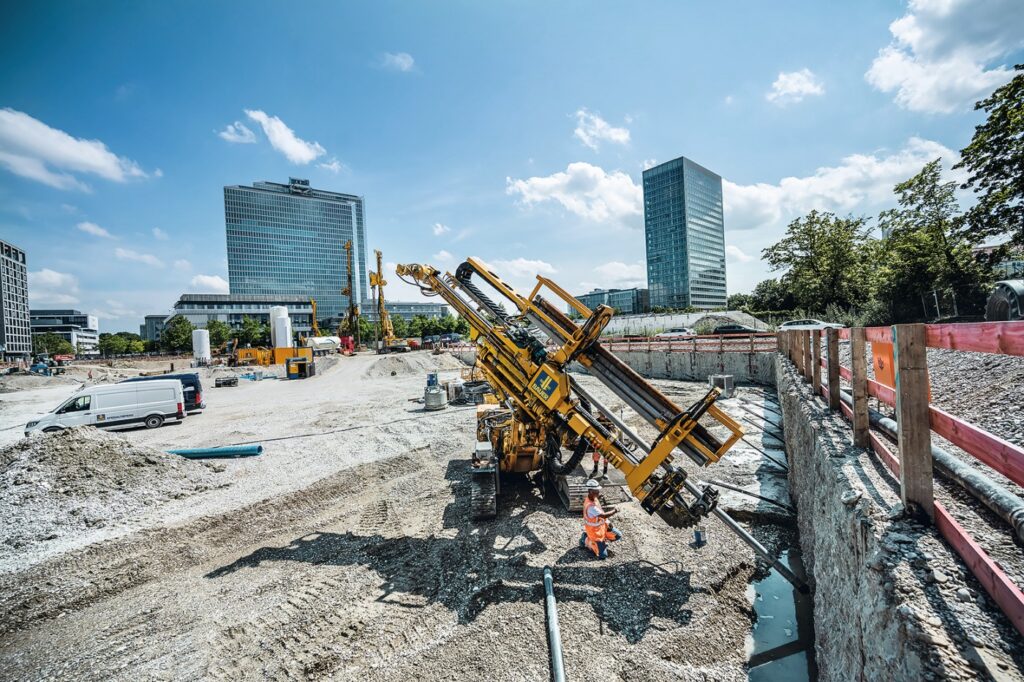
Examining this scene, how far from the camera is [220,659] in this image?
4.79 m

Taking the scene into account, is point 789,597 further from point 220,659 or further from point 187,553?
point 187,553

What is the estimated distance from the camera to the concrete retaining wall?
64.8 ft

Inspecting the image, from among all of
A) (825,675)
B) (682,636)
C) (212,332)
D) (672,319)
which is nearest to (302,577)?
(682,636)

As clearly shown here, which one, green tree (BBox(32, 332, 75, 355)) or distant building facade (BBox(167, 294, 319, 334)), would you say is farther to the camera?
distant building facade (BBox(167, 294, 319, 334))

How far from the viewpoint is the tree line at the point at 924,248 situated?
1580 cm

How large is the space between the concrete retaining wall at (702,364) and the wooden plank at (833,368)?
609 inches

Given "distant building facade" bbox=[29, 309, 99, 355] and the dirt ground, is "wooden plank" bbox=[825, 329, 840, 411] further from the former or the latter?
"distant building facade" bbox=[29, 309, 99, 355]

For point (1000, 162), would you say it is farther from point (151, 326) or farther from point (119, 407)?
point (151, 326)

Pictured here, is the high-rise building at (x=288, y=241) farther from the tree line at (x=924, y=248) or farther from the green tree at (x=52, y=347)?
the tree line at (x=924, y=248)

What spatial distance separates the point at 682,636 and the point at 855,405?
3.17m

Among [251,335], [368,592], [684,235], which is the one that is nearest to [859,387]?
[368,592]

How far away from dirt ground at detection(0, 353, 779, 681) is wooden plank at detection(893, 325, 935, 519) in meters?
3.15

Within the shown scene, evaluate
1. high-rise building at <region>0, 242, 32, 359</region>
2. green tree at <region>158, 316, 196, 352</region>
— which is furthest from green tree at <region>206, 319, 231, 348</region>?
high-rise building at <region>0, 242, 32, 359</region>

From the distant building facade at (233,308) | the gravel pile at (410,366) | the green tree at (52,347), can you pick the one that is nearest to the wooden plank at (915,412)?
the gravel pile at (410,366)
